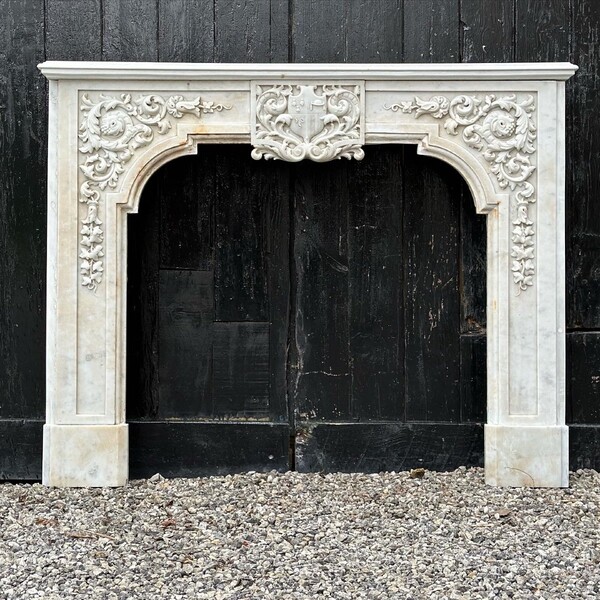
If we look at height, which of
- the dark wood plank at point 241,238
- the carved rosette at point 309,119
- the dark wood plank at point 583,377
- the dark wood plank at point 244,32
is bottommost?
the dark wood plank at point 583,377

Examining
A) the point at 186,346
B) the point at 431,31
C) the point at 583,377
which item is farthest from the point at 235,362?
the point at 431,31

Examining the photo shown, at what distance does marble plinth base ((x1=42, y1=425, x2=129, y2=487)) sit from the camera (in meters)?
4.32

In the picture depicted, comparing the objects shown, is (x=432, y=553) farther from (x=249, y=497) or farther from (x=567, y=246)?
(x=567, y=246)

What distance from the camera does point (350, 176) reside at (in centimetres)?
463

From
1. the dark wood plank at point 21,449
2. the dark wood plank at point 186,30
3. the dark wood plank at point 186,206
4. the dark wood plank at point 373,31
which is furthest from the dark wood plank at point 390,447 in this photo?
the dark wood plank at point 186,30

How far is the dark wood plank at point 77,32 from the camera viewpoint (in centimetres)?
458

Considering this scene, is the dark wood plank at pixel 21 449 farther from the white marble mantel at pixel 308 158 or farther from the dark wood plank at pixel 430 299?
the dark wood plank at pixel 430 299

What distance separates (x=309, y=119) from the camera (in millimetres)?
4332

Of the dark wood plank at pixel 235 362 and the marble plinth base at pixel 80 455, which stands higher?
the dark wood plank at pixel 235 362

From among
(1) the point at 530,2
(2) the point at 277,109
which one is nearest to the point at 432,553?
(2) the point at 277,109

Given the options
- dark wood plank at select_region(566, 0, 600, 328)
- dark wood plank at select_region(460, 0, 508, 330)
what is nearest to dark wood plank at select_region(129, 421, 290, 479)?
dark wood plank at select_region(460, 0, 508, 330)

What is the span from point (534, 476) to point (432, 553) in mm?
1021

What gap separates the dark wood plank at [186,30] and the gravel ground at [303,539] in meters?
2.11

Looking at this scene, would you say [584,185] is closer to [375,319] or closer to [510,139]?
[510,139]
